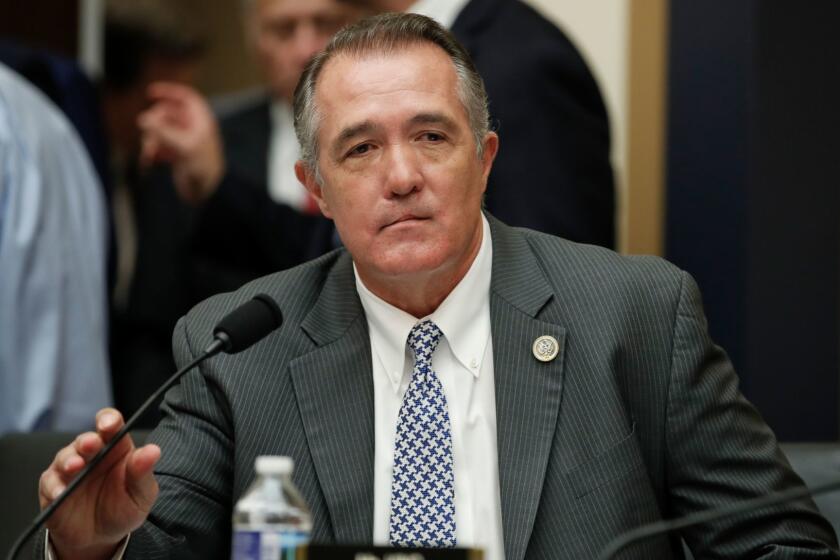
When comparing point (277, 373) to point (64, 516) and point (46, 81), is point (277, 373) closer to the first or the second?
point (64, 516)

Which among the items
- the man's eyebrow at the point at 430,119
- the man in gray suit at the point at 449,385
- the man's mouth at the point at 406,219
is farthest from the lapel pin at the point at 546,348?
the man's eyebrow at the point at 430,119

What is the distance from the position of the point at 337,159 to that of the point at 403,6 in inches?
48.4

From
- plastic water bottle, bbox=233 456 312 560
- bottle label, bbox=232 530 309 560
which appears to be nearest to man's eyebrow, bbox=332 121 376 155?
plastic water bottle, bbox=233 456 312 560

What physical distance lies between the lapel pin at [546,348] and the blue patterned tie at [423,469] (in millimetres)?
172

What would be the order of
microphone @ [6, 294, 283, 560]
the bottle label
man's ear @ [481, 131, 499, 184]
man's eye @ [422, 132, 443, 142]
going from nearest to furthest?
1. the bottle label
2. microphone @ [6, 294, 283, 560]
3. man's eye @ [422, 132, 443, 142]
4. man's ear @ [481, 131, 499, 184]

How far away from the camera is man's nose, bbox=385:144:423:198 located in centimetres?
250

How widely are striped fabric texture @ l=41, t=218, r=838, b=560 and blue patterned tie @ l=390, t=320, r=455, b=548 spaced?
0.06 meters

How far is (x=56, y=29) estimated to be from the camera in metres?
5.91

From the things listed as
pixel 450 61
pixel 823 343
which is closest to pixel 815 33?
pixel 823 343

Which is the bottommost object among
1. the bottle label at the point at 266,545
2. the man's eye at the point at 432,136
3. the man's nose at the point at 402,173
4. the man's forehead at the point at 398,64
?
the bottle label at the point at 266,545

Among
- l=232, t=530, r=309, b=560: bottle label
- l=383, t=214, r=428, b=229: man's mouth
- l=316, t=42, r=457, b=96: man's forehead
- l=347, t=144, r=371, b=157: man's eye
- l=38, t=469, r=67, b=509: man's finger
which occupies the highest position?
l=316, t=42, r=457, b=96: man's forehead

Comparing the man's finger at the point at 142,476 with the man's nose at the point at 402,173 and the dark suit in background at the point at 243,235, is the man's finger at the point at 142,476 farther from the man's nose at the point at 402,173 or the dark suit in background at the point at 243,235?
the dark suit in background at the point at 243,235

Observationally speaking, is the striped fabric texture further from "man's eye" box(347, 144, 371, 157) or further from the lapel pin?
"man's eye" box(347, 144, 371, 157)

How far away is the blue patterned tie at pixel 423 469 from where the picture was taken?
2.43 meters
